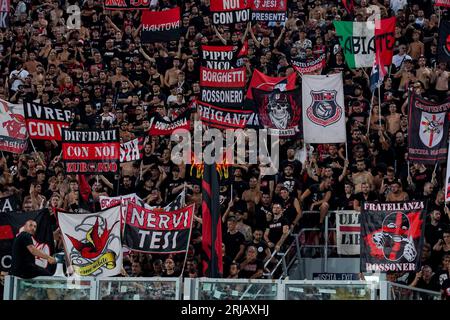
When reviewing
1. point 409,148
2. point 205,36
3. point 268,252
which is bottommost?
point 268,252

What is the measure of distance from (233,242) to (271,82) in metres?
5.04

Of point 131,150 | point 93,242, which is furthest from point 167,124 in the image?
point 93,242

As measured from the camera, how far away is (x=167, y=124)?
24078 mm

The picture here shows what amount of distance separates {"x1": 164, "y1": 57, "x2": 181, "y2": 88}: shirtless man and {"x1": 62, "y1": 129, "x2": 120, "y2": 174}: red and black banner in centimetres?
401

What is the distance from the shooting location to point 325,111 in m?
23.1

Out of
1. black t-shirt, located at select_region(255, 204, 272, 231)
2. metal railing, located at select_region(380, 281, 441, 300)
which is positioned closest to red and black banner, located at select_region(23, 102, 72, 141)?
black t-shirt, located at select_region(255, 204, 272, 231)

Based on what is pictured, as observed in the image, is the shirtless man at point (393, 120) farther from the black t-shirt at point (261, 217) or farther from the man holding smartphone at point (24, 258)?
the man holding smartphone at point (24, 258)

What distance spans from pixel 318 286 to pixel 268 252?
414 centimetres

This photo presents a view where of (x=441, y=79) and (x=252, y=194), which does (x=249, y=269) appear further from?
(x=441, y=79)

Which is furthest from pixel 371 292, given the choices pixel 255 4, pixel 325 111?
pixel 255 4

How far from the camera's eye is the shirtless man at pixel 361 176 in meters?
21.1

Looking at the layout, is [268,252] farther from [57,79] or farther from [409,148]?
[57,79]

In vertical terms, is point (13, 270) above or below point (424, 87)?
below
